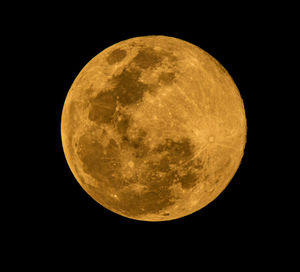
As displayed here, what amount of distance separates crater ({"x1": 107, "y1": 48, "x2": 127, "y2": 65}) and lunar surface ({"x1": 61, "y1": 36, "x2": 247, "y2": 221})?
0.6 inches

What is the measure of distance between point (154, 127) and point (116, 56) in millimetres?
1096

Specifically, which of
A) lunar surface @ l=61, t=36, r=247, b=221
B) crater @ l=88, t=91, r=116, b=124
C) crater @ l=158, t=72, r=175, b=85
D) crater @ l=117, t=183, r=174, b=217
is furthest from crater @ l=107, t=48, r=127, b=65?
crater @ l=117, t=183, r=174, b=217

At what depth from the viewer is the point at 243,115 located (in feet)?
12.9

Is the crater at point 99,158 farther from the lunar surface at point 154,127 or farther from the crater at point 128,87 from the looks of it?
the crater at point 128,87

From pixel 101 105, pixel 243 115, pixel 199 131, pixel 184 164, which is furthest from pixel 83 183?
pixel 243 115

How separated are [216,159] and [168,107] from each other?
0.90 meters

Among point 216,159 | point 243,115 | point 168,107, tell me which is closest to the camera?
point 168,107

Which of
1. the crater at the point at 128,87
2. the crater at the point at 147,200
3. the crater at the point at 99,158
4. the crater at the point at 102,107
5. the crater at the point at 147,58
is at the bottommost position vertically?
the crater at the point at 147,200

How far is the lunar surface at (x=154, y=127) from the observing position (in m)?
A: 3.27

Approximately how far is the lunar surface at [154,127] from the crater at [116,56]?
0.05ft

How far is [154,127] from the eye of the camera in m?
3.23

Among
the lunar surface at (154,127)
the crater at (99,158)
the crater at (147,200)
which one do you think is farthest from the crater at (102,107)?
the crater at (147,200)

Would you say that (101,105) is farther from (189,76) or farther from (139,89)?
(189,76)

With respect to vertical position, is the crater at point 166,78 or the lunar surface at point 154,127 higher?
the crater at point 166,78
